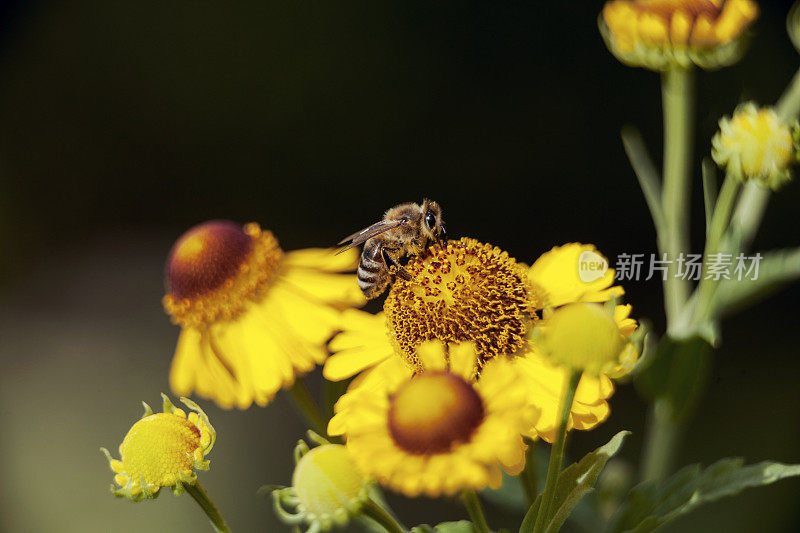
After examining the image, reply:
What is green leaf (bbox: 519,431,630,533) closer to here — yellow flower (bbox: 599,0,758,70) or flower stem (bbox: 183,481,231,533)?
flower stem (bbox: 183,481,231,533)

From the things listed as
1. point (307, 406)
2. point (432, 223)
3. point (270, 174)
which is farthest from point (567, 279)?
point (270, 174)

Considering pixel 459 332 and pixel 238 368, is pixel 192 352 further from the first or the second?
pixel 459 332

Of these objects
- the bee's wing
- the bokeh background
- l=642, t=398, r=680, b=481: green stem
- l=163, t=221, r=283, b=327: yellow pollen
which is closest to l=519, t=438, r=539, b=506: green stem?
l=642, t=398, r=680, b=481: green stem

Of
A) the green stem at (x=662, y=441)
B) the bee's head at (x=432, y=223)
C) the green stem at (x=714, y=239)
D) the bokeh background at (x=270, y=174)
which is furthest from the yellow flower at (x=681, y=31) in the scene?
the bokeh background at (x=270, y=174)

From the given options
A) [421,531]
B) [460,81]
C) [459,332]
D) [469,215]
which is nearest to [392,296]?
[459,332]

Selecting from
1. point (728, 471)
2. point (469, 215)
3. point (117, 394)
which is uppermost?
point (728, 471)
